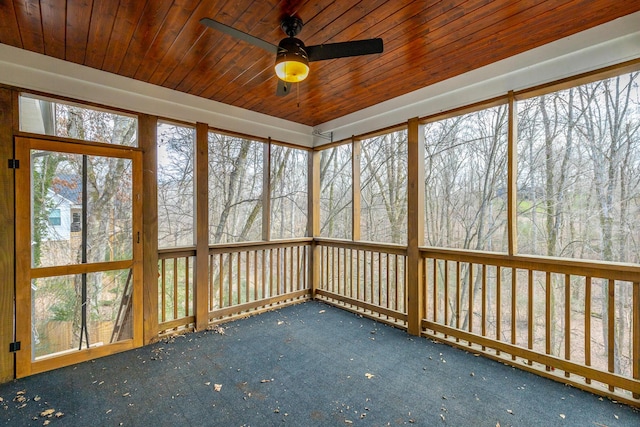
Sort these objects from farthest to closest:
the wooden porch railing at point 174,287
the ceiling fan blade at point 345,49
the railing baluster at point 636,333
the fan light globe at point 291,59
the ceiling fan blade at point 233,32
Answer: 1. the wooden porch railing at point 174,287
2. the railing baluster at point 636,333
3. the fan light globe at point 291,59
4. the ceiling fan blade at point 345,49
5. the ceiling fan blade at point 233,32

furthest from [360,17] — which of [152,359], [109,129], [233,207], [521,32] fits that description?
[233,207]

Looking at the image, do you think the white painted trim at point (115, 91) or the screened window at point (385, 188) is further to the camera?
the screened window at point (385, 188)

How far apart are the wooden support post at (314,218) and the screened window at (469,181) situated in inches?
72.4

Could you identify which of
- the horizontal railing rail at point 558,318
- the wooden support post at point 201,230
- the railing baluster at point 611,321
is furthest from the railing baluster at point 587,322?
the wooden support post at point 201,230

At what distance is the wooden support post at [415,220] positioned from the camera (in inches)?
131

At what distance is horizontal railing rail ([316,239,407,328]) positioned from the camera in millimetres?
3703

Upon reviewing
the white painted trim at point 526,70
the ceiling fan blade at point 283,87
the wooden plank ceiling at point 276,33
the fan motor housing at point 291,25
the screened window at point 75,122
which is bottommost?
the screened window at point 75,122

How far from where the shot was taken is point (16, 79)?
2.47 metres

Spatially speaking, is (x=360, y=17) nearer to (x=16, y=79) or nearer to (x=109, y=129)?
(x=109, y=129)

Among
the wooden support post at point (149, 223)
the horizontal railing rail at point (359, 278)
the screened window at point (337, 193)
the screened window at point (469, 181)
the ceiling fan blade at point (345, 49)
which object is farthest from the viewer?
the screened window at point (337, 193)

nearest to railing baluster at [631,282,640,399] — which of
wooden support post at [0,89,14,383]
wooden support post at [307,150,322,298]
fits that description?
wooden support post at [307,150,322,298]

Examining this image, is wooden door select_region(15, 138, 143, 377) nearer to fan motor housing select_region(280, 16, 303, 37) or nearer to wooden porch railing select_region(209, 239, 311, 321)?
wooden porch railing select_region(209, 239, 311, 321)

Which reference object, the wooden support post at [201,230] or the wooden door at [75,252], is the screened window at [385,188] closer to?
the wooden support post at [201,230]

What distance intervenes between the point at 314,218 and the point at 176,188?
2197mm
